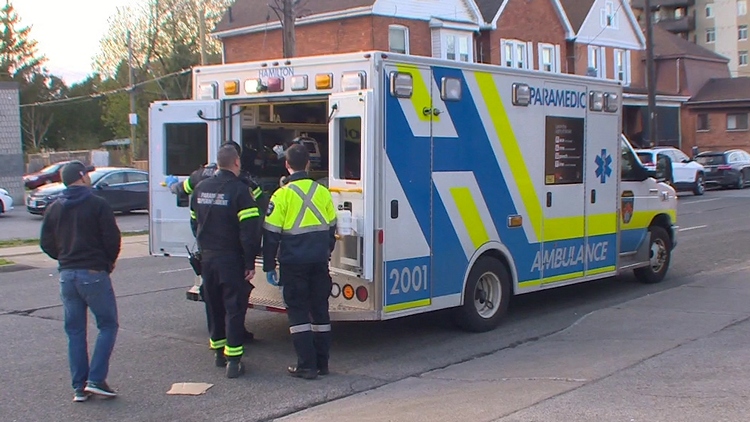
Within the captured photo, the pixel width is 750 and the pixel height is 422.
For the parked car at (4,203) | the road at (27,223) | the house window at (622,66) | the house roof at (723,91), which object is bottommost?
the road at (27,223)

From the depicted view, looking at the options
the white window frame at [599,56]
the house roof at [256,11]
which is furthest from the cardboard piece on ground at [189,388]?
the white window frame at [599,56]

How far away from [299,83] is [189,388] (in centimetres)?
289

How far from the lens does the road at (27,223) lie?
67.4 feet

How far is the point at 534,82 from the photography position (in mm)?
9117

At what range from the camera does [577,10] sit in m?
46.6

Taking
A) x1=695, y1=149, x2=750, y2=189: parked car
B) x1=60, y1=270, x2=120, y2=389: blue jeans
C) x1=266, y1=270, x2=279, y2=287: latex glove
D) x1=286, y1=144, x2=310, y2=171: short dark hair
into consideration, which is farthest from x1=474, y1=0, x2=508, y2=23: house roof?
x1=60, y1=270, x2=120, y2=389: blue jeans

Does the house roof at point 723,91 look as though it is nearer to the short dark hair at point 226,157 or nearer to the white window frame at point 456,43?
the white window frame at point 456,43

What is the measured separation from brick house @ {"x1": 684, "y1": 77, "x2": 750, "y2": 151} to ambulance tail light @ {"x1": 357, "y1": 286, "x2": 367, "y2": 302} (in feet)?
160

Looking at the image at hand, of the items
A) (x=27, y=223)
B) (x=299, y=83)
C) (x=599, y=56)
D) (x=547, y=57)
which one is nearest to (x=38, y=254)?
(x=27, y=223)

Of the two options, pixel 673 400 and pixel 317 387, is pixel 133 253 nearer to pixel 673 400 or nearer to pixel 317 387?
pixel 317 387

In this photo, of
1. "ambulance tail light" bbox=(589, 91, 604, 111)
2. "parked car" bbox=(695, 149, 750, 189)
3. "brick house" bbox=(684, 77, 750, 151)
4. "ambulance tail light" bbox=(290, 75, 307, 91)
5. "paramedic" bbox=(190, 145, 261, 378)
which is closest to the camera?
"paramedic" bbox=(190, 145, 261, 378)

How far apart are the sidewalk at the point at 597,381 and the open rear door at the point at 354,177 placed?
116 cm

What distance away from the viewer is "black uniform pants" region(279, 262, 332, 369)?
23.1 feet

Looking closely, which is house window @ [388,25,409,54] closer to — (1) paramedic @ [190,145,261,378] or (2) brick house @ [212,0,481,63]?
(2) brick house @ [212,0,481,63]
